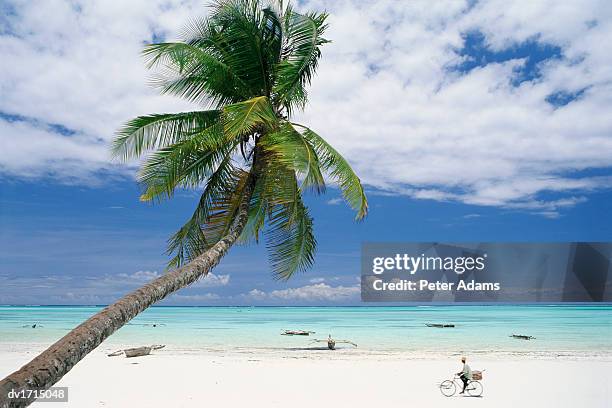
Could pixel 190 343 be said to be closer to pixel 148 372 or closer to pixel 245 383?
pixel 148 372

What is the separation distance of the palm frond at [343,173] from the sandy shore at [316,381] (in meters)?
5.30

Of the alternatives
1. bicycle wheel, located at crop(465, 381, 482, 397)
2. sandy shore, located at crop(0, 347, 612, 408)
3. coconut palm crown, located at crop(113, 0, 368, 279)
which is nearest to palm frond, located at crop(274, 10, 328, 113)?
coconut palm crown, located at crop(113, 0, 368, 279)

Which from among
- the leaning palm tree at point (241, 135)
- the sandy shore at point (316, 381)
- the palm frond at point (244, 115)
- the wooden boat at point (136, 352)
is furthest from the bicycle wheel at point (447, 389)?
the wooden boat at point (136, 352)

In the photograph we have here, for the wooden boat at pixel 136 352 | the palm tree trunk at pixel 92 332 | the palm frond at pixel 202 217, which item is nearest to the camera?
the palm tree trunk at pixel 92 332

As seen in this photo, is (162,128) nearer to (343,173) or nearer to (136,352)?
(343,173)

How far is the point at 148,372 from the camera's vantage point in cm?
1688

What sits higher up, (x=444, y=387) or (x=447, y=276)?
(x=447, y=276)

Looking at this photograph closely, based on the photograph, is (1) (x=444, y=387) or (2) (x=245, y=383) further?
(2) (x=245, y=383)

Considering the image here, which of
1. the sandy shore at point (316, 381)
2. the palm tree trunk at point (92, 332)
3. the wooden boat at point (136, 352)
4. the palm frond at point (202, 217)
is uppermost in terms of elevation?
the palm frond at point (202, 217)

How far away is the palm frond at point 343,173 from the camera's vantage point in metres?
8.85

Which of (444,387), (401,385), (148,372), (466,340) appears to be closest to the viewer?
(444,387)

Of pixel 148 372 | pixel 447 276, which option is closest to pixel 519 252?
pixel 447 276

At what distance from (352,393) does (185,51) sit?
8.73 meters

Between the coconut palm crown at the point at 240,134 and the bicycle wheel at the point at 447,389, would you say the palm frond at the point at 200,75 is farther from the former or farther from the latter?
the bicycle wheel at the point at 447,389
